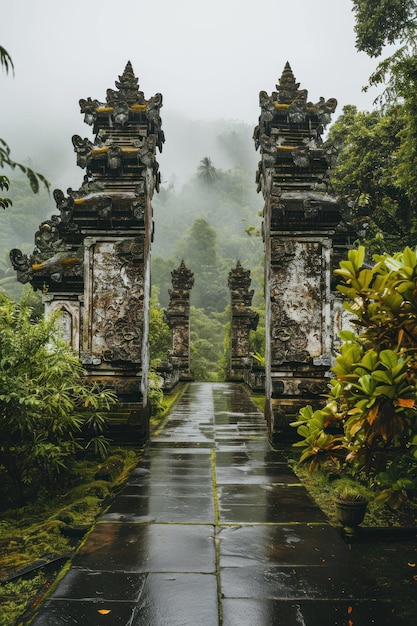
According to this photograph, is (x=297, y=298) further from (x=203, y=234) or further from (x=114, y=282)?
(x=203, y=234)

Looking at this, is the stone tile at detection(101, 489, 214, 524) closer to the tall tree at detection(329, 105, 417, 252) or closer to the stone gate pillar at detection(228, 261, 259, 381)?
the tall tree at detection(329, 105, 417, 252)

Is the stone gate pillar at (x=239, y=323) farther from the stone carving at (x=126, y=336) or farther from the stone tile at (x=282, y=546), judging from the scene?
the stone tile at (x=282, y=546)

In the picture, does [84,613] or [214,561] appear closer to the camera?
[84,613]

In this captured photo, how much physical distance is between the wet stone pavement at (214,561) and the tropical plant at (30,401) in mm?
807

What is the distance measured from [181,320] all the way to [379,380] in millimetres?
17255

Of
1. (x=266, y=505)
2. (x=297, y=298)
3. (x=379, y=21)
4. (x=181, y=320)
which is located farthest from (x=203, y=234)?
(x=266, y=505)

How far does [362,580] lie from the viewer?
2.83 m

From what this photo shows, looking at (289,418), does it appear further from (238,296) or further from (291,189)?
(238,296)

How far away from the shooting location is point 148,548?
322cm

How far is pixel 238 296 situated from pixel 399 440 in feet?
54.9

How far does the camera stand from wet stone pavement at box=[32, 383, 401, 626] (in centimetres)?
246

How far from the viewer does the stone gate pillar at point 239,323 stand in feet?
62.1

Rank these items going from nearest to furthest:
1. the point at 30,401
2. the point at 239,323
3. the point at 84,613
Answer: the point at 84,613 < the point at 30,401 < the point at 239,323

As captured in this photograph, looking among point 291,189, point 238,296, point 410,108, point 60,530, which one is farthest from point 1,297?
point 238,296
